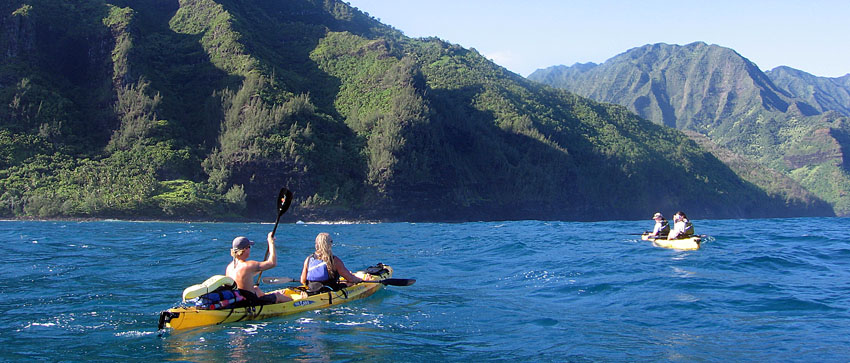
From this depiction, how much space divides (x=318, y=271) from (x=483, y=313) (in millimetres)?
4129

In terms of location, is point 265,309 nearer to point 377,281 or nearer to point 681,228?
point 377,281

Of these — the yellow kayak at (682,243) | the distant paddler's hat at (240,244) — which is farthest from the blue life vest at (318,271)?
the yellow kayak at (682,243)

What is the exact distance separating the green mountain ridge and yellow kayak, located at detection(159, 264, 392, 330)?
215 feet

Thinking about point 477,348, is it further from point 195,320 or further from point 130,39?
point 130,39

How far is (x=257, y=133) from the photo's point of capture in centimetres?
9112

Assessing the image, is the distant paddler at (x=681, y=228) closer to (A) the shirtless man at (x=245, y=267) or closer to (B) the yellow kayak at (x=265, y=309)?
(B) the yellow kayak at (x=265, y=309)

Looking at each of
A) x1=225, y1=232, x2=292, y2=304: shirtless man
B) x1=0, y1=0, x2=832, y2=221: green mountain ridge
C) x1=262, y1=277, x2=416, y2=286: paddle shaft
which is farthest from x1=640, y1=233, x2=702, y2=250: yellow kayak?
x1=0, y1=0, x2=832, y2=221: green mountain ridge

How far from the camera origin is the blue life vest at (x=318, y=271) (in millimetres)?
15812

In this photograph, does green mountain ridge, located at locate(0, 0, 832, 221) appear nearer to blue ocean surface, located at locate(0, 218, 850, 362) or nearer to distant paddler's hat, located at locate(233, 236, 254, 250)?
blue ocean surface, located at locate(0, 218, 850, 362)

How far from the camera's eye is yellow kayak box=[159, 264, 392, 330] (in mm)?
12195

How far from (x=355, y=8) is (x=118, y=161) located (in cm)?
9879

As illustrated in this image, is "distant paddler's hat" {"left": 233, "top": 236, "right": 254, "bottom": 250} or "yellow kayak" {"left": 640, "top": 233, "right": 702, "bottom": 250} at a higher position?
"distant paddler's hat" {"left": 233, "top": 236, "right": 254, "bottom": 250}

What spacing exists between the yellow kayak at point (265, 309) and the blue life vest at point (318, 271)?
0.43 m

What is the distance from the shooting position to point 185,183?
83438 mm
